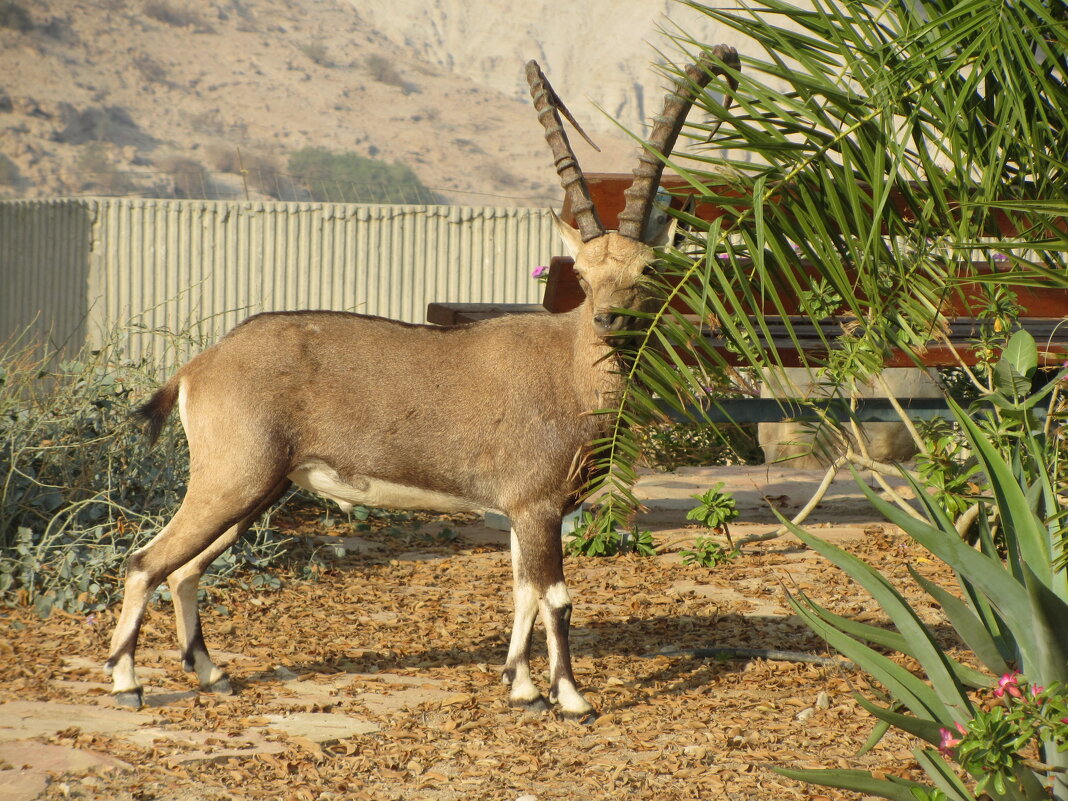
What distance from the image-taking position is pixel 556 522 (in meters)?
4.86

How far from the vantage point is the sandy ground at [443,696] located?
13.2 ft

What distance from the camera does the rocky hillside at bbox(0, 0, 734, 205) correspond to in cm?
4534

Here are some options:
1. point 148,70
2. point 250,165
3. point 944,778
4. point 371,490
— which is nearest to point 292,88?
point 148,70

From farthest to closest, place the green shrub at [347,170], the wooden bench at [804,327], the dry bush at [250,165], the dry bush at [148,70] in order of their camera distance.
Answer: the dry bush at [148,70] < the green shrub at [347,170] < the dry bush at [250,165] < the wooden bench at [804,327]

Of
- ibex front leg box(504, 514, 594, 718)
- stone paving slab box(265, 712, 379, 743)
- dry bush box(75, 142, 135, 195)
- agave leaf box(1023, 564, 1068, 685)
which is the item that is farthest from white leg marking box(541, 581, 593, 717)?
dry bush box(75, 142, 135, 195)

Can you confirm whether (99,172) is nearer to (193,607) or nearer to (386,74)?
(386,74)

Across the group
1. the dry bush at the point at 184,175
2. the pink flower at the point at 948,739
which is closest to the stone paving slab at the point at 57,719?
the pink flower at the point at 948,739

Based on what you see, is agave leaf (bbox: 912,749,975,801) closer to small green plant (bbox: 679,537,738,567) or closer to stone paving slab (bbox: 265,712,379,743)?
stone paving slab (bbox: 265,712,379,743)

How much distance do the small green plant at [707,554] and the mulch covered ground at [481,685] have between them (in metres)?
0.09

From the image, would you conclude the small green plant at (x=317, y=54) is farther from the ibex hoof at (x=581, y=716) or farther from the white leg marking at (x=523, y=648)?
the ibex hoof at (x=581, y=716)

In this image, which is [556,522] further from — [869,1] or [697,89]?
[869,1]

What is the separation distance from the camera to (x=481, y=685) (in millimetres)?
5172

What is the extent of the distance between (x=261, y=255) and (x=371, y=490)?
14.5 m

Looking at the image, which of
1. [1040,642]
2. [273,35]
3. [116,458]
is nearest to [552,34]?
[273,35]
